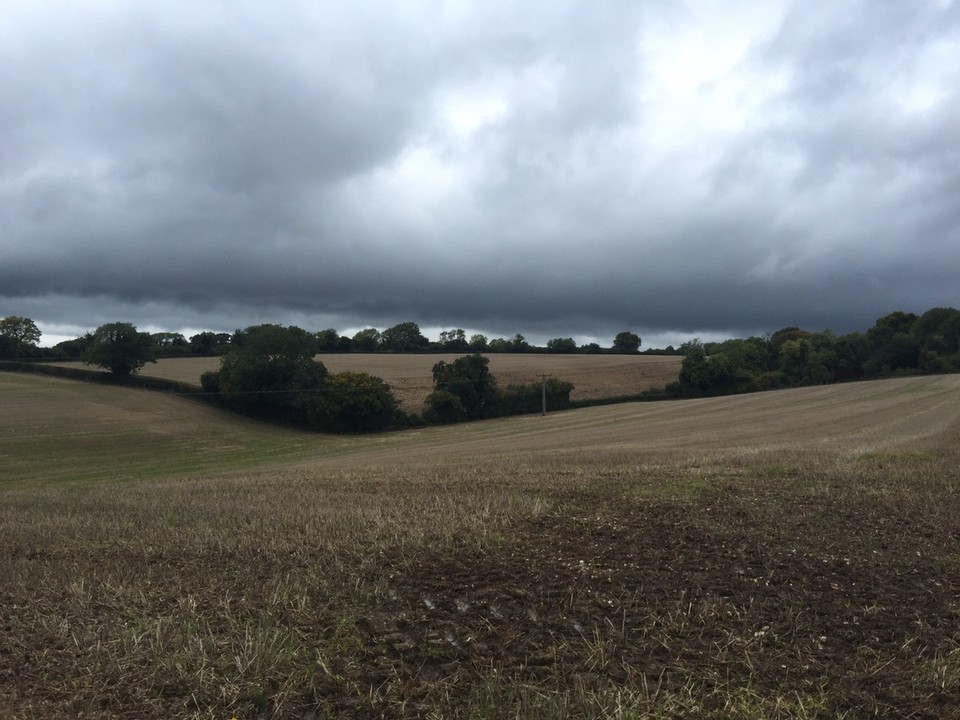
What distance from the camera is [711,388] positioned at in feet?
314

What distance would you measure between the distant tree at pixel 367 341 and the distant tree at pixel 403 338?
1.50 m

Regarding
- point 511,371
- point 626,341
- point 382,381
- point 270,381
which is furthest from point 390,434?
point 626,341

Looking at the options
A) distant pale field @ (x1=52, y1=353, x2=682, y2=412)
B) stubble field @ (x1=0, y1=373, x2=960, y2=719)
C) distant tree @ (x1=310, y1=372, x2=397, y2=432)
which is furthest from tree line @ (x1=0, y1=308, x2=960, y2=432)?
stubble field @ (x1=0, y1=373, x2=960, y2=719)

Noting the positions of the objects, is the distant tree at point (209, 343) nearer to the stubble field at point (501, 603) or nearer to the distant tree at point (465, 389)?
the distant tree at point (465, 389)

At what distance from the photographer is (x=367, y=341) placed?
489 feet

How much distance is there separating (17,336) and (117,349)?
33152mm

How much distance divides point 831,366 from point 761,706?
376 feet

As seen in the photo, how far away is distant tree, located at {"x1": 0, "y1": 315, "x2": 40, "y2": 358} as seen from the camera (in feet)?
319

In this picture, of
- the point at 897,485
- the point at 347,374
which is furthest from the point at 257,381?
the point at 897,485

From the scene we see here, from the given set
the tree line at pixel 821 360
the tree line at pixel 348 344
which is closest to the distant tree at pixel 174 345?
the tree line at pixel 348 344

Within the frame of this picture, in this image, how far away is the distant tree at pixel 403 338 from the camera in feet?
471

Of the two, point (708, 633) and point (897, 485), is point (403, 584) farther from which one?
point (897, 485)

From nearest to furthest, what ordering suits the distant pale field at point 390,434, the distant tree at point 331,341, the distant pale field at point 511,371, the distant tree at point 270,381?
1. the distant pale field at point 390,434
2. the distant tree at point 270,381
3. the distant pale field at point 511,371
4. the distant tree at point 331,341

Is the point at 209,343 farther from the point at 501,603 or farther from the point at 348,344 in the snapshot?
the point at 501,603
